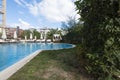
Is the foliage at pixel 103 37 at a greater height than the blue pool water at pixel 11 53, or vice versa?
the foliage at pixel 103 37

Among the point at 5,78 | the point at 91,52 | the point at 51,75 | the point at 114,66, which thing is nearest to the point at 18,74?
the point at 5,78

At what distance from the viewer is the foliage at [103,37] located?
188 inches

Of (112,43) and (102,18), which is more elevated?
(102,18)

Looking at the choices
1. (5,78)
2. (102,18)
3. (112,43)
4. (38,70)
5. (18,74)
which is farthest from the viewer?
(38,70)

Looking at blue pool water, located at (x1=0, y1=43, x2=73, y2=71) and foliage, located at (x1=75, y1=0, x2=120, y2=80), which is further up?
foliage, located at (x1=75, y1=0, x2=120, y2=80)

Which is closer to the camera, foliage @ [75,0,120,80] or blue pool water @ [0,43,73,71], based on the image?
foliage @ [75,0,120,80]

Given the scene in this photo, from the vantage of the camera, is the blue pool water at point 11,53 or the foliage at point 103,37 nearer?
the foliage at point 103,37

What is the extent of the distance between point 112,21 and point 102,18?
38 centimetres

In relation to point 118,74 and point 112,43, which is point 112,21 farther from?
point 118,74

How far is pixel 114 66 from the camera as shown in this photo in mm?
4809

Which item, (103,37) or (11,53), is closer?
(103,37)

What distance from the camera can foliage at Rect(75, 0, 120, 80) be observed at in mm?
4770

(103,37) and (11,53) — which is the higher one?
(103,37)

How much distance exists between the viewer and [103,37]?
16.4 feet
